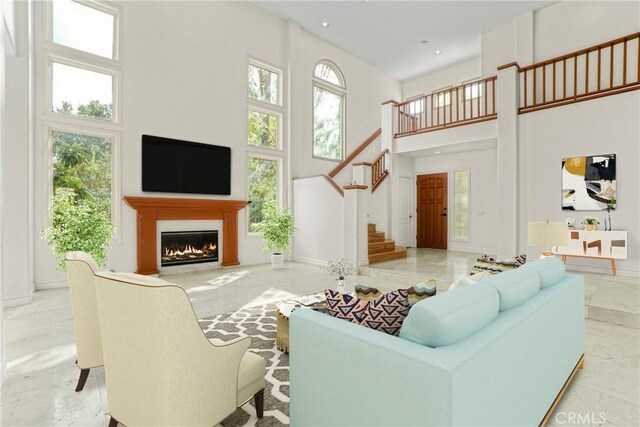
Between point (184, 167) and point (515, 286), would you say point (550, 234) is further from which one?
point (184, 167)

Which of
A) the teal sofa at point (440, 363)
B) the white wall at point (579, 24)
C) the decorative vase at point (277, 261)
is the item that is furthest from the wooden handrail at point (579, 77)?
the decorative vase at point (277, 261)

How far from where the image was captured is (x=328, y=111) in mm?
8609

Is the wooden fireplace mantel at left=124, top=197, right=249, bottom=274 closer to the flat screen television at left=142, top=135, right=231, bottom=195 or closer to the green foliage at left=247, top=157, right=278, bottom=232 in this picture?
the flat screen television at left=142, top=135, right=231, bottom=195

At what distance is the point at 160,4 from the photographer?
5660mm

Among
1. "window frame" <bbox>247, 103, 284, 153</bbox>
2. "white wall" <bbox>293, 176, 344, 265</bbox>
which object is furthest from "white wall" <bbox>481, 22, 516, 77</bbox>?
"window frame" <bbox>247, 103, 284, 153</bbox>

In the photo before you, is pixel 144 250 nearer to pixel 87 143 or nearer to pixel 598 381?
pixel 87 143

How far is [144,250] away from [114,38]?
359 cm

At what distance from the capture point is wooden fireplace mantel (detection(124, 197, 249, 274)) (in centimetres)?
542

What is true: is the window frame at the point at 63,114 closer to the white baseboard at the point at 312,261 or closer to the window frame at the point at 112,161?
the window frame at the point at 112,161

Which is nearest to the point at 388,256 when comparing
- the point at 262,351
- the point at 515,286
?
the point at 262,351

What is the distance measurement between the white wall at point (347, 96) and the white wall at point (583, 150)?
4374 mm

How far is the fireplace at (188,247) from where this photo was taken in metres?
5.79

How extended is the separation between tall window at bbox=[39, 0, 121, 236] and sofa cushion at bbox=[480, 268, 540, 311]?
17.9ft

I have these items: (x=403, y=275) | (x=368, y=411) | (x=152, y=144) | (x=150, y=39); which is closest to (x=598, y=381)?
(x=368, y=411)
